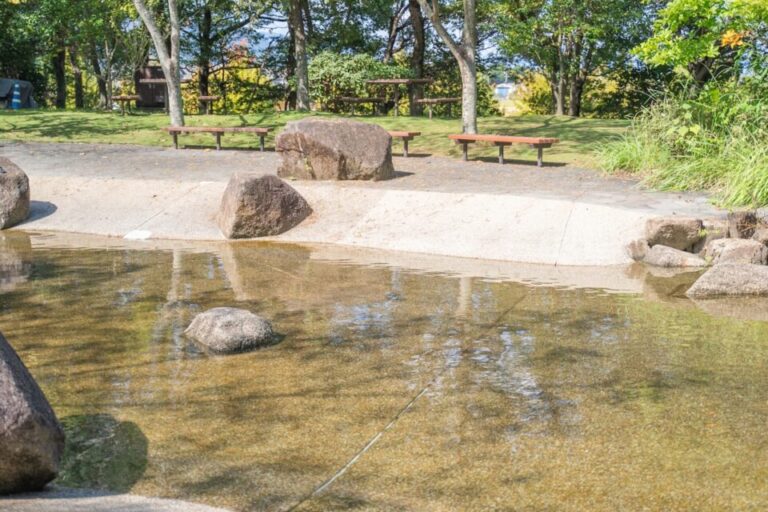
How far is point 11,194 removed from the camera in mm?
13039

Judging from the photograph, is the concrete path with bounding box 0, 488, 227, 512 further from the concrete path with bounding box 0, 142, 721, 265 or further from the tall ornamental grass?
the tall ornamental grass

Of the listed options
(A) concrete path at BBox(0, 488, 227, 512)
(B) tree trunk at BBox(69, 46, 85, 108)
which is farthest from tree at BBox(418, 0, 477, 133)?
(B) tree trunk at BBox(69, 46, 85, 108)

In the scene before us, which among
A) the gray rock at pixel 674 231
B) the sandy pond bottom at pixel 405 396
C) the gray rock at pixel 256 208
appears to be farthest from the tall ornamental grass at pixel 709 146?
the gray rock at pixel 256 208

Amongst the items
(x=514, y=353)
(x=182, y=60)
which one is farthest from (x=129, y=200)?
(x=182, y=60)

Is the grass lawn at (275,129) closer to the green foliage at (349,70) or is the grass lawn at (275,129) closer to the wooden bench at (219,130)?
the wooden bench at (219,130)

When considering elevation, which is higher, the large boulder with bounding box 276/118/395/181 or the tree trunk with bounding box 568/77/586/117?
the tree trunk with bounding box 568/77/586/117

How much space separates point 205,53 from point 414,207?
831 inches

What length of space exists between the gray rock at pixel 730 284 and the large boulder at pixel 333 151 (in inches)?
250

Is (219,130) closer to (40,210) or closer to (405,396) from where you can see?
(40,210)

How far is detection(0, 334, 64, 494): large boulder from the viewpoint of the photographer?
4258mm

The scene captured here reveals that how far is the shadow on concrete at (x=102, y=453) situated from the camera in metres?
4.69

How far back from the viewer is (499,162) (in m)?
16.7

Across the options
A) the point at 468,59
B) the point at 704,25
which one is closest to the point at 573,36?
the point at 468,59

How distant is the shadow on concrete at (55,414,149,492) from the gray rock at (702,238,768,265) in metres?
7.13
